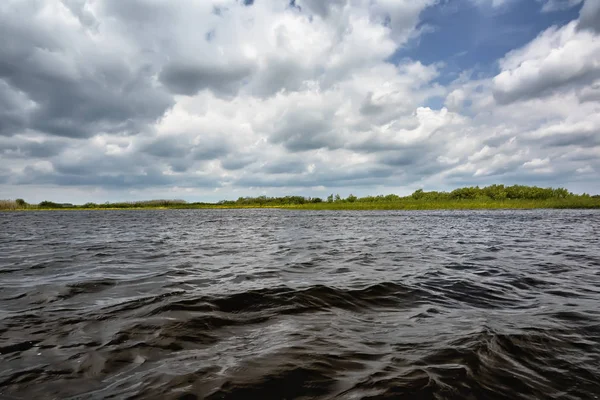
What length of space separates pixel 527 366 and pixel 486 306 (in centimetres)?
310

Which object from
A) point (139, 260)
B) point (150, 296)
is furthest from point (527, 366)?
point (139, 260)

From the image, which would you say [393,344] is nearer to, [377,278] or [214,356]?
[214,356]

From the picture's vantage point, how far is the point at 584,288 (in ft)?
28.8

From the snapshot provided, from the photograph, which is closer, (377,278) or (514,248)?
(377,278)

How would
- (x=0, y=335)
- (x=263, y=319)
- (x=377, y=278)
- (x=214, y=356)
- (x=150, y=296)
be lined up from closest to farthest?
(x=214, y=356)
(x=0, y=335)
(x=263, y=319)
(x=150, y=296)
(x=377, y=278)

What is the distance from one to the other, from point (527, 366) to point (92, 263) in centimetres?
1510

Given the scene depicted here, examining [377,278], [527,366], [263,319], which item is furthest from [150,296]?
[527,366]

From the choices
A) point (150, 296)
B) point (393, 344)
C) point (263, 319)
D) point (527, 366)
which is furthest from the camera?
point (150, 296)

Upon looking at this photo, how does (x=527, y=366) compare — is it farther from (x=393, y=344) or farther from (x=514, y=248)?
(x=514, y=248)

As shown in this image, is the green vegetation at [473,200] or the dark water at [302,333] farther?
the green vegetation at [473,200]

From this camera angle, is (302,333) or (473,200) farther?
(473,200)

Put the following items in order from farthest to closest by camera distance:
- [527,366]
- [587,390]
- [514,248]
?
[514,248] → [527,366] → [587,390]

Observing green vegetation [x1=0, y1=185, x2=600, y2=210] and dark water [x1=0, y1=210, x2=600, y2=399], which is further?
green vegetation [x1=0, y1=185, x2=600, y2=210]

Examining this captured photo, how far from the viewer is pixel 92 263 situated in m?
13.7
